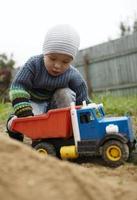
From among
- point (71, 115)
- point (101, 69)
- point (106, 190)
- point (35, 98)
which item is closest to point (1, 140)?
point (106, 190)

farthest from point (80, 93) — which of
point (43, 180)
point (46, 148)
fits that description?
point (43, 180)

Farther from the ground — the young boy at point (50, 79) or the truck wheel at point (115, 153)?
the young boy at point (50, 79)

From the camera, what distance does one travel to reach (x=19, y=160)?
207 centimetres

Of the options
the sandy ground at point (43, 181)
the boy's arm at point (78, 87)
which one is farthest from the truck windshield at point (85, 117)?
the sandy ground at point (43, 181)

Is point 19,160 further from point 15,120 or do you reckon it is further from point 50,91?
point 50,91

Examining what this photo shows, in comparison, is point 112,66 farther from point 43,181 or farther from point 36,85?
point 43,181

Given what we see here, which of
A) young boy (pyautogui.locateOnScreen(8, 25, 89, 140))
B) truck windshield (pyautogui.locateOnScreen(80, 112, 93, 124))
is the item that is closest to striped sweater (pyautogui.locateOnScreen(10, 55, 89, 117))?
young boy (pyautogui.locateOnScreen(8, 25, 89, 140))

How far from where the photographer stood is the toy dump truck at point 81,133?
11.4 ft

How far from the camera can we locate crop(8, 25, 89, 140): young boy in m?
4.10

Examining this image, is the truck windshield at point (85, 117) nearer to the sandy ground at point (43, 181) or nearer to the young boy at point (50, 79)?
the young boy at point (50, 79)

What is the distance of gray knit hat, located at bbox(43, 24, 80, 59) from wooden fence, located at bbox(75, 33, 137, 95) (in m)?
8.51

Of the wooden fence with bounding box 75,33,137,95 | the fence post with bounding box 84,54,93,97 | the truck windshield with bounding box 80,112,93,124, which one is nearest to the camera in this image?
the truck windshield with bounding box 80,112,93,124

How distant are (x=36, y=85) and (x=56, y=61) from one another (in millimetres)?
361

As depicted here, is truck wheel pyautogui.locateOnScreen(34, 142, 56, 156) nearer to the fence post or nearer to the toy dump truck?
the toy dump truck
